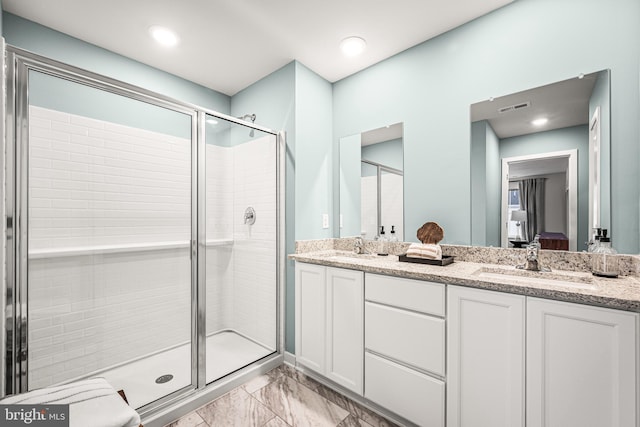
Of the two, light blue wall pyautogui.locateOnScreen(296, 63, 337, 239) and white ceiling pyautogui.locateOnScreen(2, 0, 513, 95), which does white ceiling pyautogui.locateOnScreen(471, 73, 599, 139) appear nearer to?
white ceiling pyautogui.locateOnScreen(2, 0, 513, 95)

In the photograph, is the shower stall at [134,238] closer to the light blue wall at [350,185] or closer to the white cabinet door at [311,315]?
the white cabinet door at [311,315]

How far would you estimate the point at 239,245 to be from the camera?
236 cm

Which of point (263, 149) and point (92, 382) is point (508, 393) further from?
point (263, 149)

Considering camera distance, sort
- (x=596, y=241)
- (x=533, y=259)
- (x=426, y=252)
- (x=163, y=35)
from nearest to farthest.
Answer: (x=596, y=241)
(x=533, y=259)
(x=426, y=252)
(x=163, y=35)

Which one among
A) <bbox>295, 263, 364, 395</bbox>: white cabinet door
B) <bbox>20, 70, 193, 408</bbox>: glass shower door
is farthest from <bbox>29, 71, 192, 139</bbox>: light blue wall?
<bbox>295, 263, 364, 395</bbox>: white cabinet door

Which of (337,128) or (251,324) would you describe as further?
(337,128)

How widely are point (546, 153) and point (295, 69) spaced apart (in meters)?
1.93

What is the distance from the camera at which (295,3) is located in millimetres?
1751

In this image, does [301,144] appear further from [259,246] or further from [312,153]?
[259,246]

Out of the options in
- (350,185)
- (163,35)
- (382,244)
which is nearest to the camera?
(163,35)

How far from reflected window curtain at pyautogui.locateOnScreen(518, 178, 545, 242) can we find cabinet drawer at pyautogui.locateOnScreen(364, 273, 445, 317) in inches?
30.0

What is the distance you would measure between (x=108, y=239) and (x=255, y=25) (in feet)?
5.78

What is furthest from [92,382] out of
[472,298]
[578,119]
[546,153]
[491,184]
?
[578,119]

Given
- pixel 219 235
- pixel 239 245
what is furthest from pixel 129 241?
pixel 239 245
